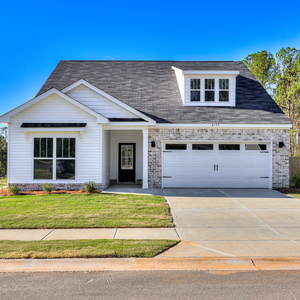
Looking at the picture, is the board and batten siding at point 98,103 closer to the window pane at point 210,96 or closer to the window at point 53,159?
the window at point 53,159

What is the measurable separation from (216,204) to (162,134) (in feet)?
15.9

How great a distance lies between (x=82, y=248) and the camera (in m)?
5.55

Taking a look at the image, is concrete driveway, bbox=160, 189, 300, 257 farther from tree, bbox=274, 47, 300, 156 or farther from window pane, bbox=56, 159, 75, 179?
tree, bbox=274, 47, 300, 156

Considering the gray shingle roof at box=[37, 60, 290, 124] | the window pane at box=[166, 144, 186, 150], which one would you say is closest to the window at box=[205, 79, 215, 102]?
the gray shingle roof at box=[37, 60, 290, 124]

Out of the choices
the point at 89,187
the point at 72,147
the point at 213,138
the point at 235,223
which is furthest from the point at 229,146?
the point at 72,147

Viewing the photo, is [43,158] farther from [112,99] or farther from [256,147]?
[256,147]

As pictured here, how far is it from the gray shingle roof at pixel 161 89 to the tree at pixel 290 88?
9.61 m

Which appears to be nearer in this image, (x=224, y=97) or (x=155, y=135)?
(x=155, y=135)

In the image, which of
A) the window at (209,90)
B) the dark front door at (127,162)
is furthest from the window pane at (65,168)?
the window at (209,90)

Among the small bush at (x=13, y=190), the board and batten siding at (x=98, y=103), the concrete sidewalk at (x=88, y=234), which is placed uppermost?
the board and batten siding at (x=98, y=103)

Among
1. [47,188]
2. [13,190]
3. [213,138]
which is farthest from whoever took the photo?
[213,138]

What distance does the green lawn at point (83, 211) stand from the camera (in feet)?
24.2

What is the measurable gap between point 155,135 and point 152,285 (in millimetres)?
9829

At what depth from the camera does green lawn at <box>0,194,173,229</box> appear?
24.2 feet
